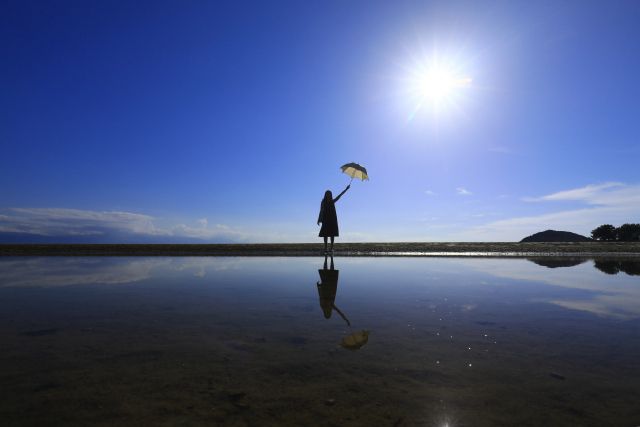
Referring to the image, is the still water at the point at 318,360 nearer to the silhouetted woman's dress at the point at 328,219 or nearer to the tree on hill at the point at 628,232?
the silhouetted woman's dress at the point at 328,219

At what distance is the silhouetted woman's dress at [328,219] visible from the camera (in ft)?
52.1

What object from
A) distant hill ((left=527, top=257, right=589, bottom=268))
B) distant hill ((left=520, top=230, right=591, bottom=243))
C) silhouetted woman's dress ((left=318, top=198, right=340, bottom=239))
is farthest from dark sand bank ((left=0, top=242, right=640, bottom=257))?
distant hill ((left=520, top=230, right=591, bottom=243))

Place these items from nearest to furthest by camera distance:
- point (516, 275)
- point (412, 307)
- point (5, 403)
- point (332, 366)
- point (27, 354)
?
1. point (5, 403)
2. point (332, 366)
3. point (27, 354)
4. point (412, 307)
5. point (516, 275)

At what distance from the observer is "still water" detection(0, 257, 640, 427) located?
194 centimetres

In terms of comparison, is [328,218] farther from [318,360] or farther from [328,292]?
[318,360]

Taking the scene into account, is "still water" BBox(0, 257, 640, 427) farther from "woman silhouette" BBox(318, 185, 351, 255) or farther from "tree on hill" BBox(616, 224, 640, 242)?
"tree on hill" BBox(616, 224, 640, 242)

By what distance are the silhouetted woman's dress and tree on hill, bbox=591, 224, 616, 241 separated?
37251mm

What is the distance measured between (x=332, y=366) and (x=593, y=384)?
1.73m

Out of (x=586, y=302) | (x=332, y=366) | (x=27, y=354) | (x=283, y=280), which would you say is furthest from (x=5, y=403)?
(x=586, y=302)

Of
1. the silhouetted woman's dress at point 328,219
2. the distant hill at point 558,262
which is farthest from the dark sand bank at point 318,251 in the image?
Result: the distant hill at point 558,262

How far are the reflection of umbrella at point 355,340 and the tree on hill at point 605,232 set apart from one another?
4578 centimetres

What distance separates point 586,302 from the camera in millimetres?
5270

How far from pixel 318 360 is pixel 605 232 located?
155 feet

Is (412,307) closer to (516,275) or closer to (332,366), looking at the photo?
(332,366)
